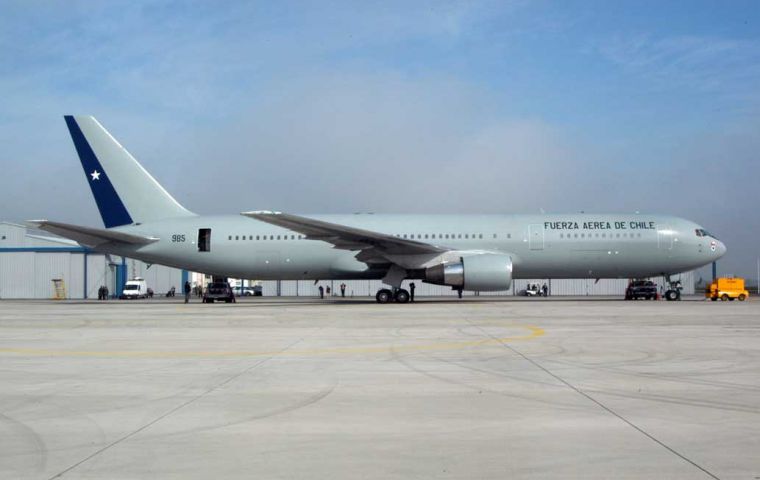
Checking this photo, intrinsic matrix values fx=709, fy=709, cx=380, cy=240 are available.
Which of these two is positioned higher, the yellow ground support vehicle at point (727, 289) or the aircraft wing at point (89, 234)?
the aircraft wing at point (89, 234)

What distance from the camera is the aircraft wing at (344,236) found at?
86.5 ft

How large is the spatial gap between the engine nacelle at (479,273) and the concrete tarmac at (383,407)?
14265mm

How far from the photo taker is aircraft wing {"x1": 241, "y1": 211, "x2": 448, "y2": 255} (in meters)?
26.4

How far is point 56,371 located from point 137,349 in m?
2.65

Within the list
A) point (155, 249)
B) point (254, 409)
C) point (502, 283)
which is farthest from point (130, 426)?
point (155, 249)

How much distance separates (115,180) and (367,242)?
464 inches

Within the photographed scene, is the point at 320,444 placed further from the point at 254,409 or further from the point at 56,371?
the point at 56,371

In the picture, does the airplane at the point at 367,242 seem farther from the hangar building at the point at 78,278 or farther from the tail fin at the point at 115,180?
the hangar building at the point at 78,278

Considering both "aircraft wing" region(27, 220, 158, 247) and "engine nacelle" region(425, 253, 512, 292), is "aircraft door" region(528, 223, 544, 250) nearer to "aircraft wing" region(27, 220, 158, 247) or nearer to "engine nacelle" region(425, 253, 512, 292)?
"engine nacelle" region(425, 253, 512, 292)

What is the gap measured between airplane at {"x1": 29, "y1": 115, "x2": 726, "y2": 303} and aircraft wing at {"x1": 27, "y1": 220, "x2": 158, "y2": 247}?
44 millimetres

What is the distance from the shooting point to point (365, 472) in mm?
4477

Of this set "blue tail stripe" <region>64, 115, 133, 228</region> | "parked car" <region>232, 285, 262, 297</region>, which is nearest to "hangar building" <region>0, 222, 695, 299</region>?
"parked car" <region>232, 285, 262, 297</region>

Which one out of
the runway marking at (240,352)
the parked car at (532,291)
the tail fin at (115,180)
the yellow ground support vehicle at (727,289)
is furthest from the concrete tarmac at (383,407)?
the parked car at (532,291)

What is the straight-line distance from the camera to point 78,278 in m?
58.0
